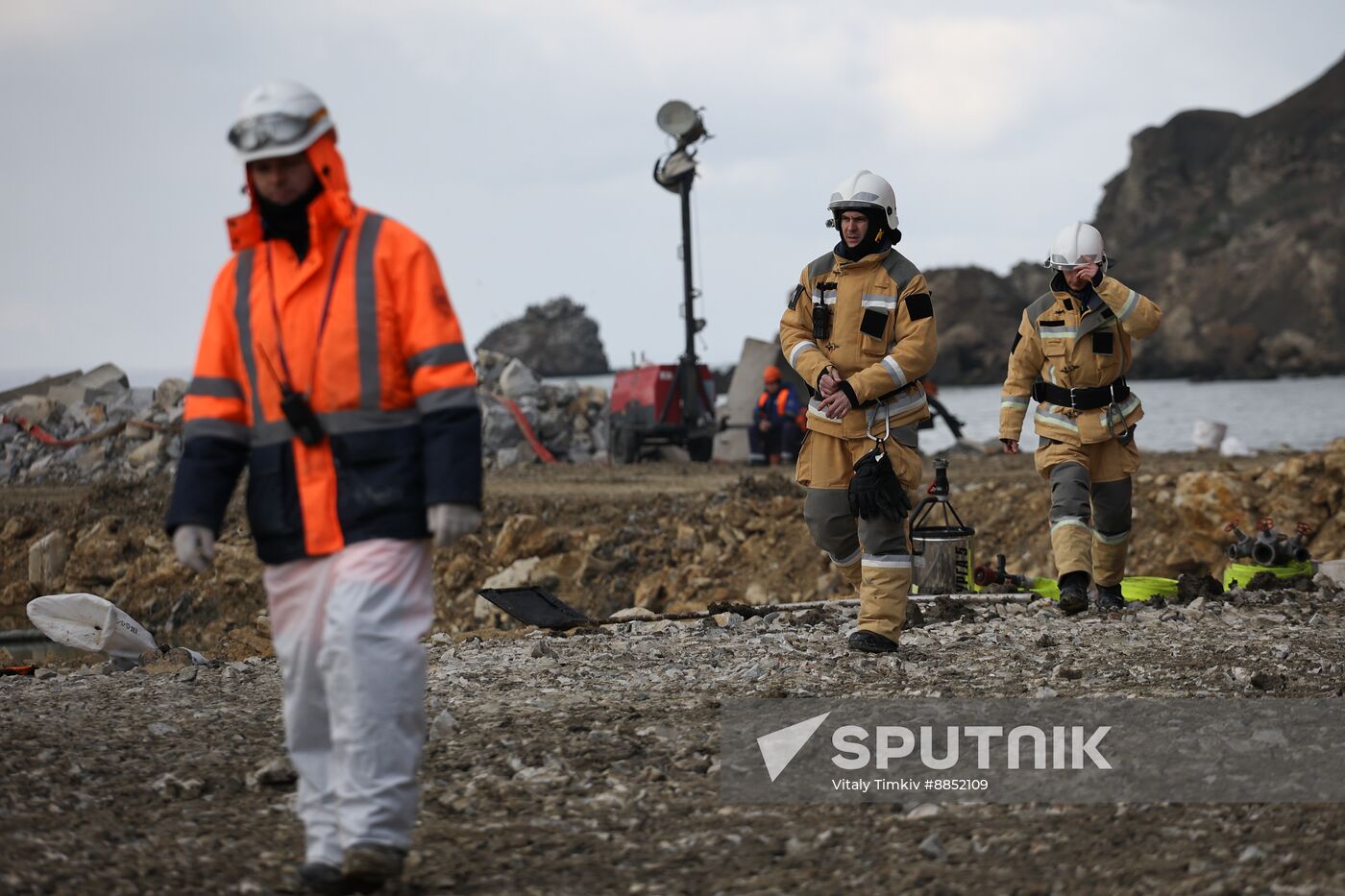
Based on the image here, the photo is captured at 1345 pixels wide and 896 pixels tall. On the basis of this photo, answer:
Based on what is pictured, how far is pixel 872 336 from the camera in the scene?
7.55 meters

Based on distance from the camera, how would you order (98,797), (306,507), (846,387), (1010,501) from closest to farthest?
1. (306,507)
2. (98,797)
3. (846,387)
4. (1010,501)

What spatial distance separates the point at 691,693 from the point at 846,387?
1.65m

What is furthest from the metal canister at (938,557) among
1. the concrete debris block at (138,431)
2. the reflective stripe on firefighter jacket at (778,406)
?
the concrete debris block at (138,431)

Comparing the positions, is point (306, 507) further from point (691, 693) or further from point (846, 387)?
point (846, 387)

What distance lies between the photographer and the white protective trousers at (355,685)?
3.88 metres

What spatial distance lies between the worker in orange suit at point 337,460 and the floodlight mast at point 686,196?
56.3ft

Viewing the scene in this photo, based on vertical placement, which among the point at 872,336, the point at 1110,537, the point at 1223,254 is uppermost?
the point at 1223,254

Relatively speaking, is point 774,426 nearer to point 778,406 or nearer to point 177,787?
point 778,406

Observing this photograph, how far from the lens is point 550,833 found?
459cm

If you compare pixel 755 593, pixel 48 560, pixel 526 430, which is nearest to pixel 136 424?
pixel 526 430

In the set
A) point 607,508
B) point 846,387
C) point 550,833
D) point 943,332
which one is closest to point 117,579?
point 607,508

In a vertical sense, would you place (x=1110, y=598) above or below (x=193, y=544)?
below

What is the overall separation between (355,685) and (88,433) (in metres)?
24.4

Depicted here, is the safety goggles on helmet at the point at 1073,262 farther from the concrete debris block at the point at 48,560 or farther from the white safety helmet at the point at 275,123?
the concrete debris block at the point at 48,560
